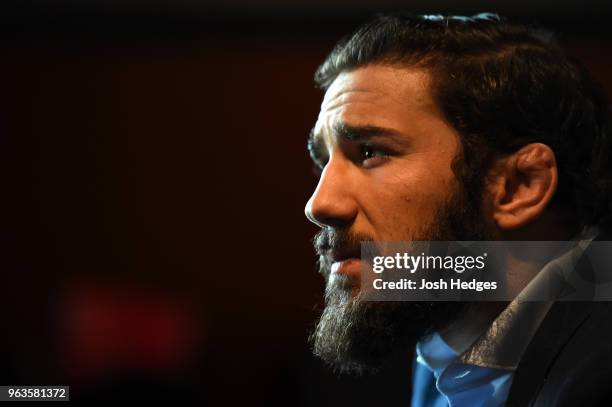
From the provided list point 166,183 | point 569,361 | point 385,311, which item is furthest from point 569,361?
point 166,183

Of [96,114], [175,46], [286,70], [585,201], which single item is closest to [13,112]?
[96,114]

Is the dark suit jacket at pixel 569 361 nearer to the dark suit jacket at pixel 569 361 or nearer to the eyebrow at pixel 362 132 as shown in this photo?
the dark suit jacket at pixel 569 361

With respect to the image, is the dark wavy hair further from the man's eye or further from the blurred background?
the blurred background

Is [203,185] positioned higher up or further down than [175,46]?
further down

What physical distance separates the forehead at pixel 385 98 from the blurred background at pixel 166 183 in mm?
562

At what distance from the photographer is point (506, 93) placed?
1.15m

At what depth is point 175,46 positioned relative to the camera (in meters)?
2.02

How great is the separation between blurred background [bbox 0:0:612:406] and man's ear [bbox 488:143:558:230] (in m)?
0.67

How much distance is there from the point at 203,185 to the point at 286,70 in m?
0.42

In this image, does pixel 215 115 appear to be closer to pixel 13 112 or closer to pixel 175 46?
pixel 175 46

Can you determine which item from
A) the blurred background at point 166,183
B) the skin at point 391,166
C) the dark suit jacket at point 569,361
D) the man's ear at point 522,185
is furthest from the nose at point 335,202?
the blurred background at point 166,183

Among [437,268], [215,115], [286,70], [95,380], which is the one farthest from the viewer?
[215,115]

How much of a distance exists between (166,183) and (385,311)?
1066 millimetres

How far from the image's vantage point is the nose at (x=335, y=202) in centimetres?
112
